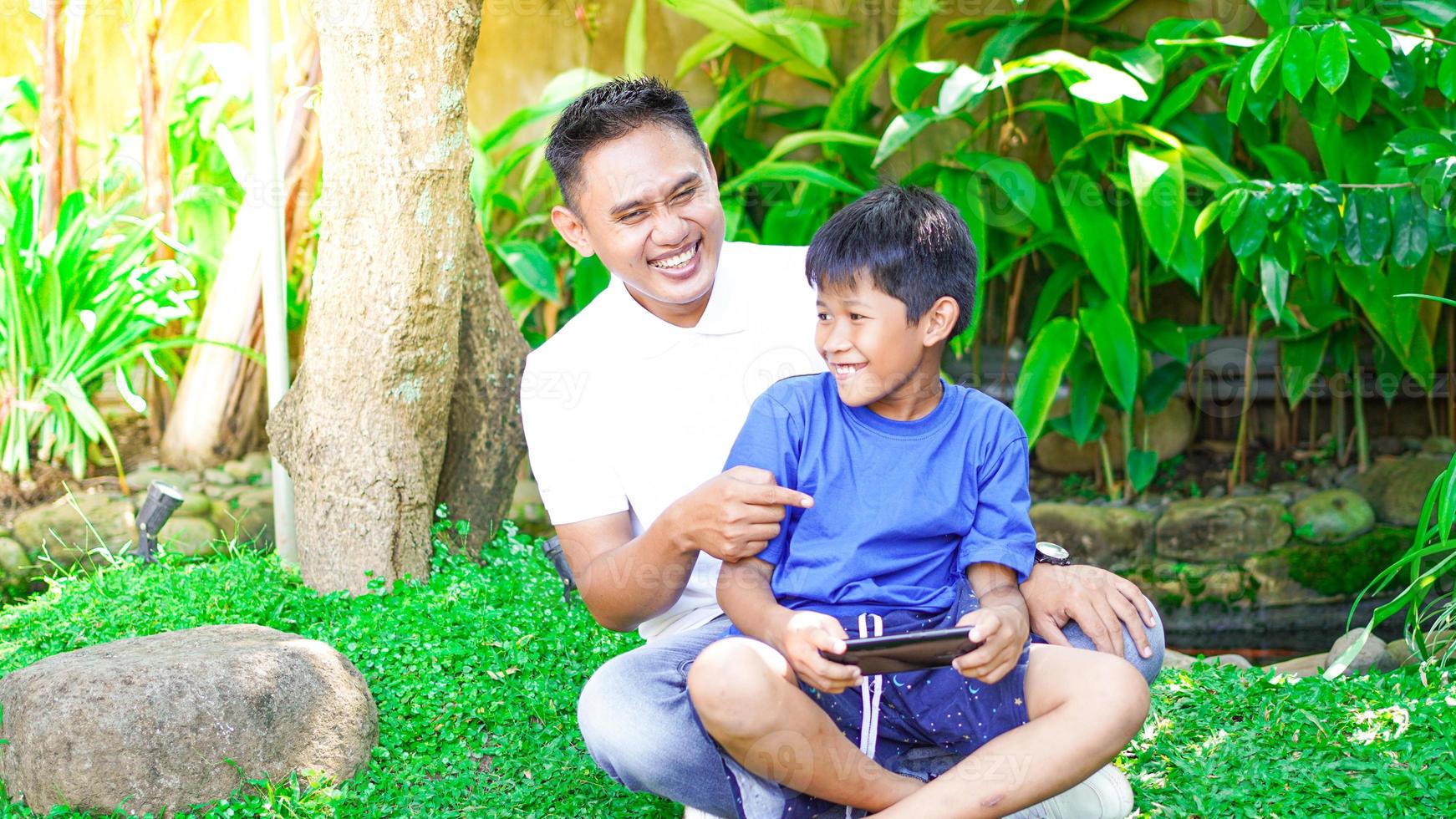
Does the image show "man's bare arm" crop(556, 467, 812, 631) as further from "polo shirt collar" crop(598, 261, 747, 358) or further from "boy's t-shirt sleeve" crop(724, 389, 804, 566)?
"polo shirt collar" crop(598, 261, 747, 358)

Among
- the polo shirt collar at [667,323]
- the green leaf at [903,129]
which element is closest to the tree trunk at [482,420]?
the polo shirt collar at [667,323]

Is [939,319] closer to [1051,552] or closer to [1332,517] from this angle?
[1051,552]

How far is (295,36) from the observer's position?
13.5 ft

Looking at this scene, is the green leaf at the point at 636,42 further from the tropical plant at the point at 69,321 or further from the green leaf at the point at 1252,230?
the green leaf at the point at 1252,230

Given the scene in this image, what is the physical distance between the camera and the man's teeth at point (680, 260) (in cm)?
216

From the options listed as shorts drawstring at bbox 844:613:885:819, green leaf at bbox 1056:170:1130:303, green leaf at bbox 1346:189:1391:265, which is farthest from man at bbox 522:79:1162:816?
green leaf at bbox 1056:170:1130:303

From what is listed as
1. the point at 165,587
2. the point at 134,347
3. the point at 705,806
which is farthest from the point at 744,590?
the point at 134,347

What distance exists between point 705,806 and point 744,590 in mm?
369

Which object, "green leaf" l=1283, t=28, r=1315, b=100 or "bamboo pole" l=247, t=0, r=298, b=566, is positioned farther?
"bamboo pole" l=247, t=0, r=298, b=566

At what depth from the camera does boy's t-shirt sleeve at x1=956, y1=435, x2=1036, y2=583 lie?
191cm

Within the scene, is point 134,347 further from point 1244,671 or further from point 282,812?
point 1244,671

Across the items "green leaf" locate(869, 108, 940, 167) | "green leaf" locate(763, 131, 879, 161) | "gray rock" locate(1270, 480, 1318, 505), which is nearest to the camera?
"green leaf" locate(869, 108, 940, 167)

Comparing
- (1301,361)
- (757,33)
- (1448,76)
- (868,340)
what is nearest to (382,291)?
(868,340)

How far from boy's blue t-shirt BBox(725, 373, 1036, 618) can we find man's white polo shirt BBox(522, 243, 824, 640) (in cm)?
24
